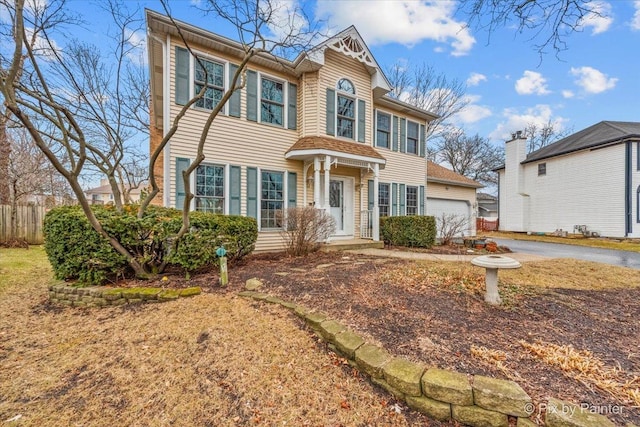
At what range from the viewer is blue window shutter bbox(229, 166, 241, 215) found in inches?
303

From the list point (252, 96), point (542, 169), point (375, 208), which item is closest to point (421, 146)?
point (375, 208)

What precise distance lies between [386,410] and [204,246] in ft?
13.1

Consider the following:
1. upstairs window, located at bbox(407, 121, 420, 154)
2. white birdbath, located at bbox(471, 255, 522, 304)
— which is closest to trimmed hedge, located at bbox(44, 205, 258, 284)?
white birdbath, located at bbox(471, 255, 522, 304)

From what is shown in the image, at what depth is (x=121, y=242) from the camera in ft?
14.8

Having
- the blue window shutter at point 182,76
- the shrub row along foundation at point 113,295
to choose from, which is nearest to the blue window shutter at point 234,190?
the blue window shutter at point 182,76

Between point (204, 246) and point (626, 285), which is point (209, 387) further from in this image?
point (626, 285)

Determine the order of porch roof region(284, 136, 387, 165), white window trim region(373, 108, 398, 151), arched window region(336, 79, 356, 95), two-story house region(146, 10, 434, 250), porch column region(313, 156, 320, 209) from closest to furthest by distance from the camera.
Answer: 1. two-story house region(146, 10, 434, 250)
2. porch roof region(284, 136, 387, 165)
3. porch column region(313, 156, 320, 209)
4. arched window region(336, 79, 356, 95)
5. white window trim region(373, 108, 398, 151)

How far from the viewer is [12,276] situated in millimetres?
6004

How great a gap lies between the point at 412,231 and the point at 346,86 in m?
5.51

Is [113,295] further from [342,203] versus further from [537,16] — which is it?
[342,203]

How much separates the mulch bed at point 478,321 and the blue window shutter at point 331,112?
547cm

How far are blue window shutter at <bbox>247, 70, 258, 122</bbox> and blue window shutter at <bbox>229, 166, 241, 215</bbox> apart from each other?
165 cm

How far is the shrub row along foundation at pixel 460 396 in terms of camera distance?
170 centimetres

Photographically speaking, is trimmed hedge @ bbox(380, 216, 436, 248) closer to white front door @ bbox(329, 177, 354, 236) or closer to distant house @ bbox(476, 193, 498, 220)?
white front door @ bbox(329, 177, 354, 236)
